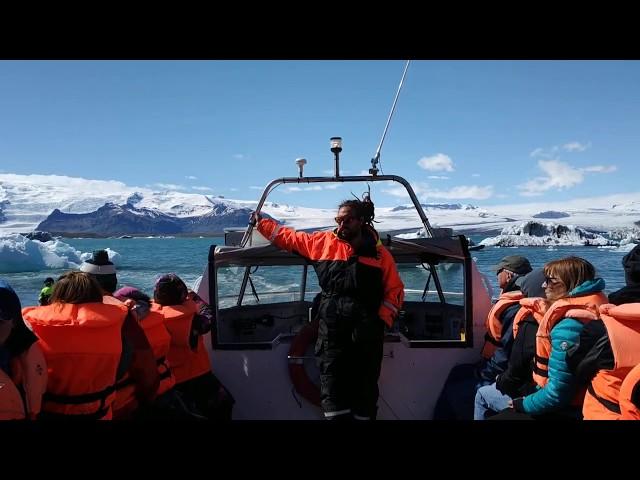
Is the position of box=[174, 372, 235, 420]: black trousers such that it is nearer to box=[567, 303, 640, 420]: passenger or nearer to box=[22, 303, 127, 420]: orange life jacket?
box=[22, 303, 127, 420]: orange life jacket

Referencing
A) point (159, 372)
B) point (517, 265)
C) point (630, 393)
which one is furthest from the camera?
point (517, 265)

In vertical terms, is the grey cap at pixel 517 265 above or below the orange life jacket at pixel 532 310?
above

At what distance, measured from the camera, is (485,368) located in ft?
9.73

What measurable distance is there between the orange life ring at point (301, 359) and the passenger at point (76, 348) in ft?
4.08

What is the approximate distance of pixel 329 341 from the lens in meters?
2.64

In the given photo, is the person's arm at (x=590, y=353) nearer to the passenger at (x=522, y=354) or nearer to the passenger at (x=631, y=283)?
the passenger at (x=631, y=283)

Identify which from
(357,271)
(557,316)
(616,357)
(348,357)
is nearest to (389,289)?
(357,271)

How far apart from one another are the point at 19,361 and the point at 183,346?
4.02 ft

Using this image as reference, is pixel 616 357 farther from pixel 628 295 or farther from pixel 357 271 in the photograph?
pixel 357 271

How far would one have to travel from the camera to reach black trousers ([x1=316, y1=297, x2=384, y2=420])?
2596 millimetres

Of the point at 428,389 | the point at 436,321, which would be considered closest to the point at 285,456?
the point at 428,389

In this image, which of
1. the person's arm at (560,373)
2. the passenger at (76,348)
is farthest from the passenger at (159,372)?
the person's arm at (560,373)

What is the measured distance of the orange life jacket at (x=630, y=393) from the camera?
1552 mm

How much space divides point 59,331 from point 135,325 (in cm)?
37
